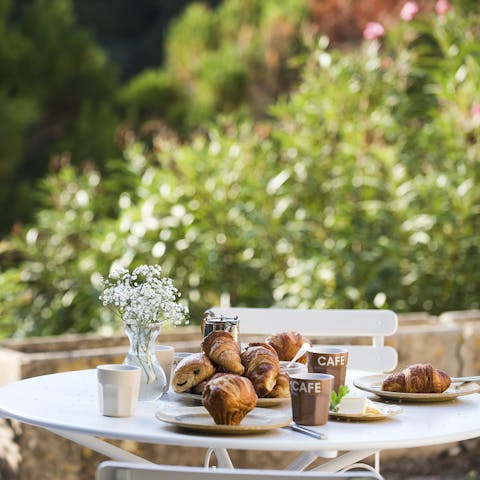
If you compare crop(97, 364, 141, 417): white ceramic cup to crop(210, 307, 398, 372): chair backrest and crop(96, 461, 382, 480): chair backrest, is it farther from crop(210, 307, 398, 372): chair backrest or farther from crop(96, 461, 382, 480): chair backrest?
crop(210, 307, 398, 372): chair backrest

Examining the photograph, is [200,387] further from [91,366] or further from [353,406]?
[91,366]

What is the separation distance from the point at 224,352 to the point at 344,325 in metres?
1.01

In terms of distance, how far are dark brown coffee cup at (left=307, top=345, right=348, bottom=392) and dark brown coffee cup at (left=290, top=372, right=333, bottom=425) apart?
0.60ft

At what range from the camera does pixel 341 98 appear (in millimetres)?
6500

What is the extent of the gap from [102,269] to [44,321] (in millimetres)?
470

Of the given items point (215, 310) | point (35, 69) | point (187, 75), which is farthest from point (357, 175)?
point (187, 75)

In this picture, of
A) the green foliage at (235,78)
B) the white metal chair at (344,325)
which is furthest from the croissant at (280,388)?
the green foliage at (235,78)

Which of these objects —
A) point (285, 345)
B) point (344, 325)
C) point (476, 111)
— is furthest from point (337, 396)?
point (476, 111)

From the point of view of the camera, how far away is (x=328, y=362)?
239 cm

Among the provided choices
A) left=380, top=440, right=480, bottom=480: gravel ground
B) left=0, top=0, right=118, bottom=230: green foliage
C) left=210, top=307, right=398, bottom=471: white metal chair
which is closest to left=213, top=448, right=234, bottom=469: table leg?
left=210, top=307, right=398, bottom=471: white metal chair

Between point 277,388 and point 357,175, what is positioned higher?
point 357,175

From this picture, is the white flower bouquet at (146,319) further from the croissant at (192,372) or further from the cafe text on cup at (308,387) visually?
the cafe text on cup at (308,387)

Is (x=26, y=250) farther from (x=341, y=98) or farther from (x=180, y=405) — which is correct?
(x=180, y=405)

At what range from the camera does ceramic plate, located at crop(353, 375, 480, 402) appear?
95.2 inches
